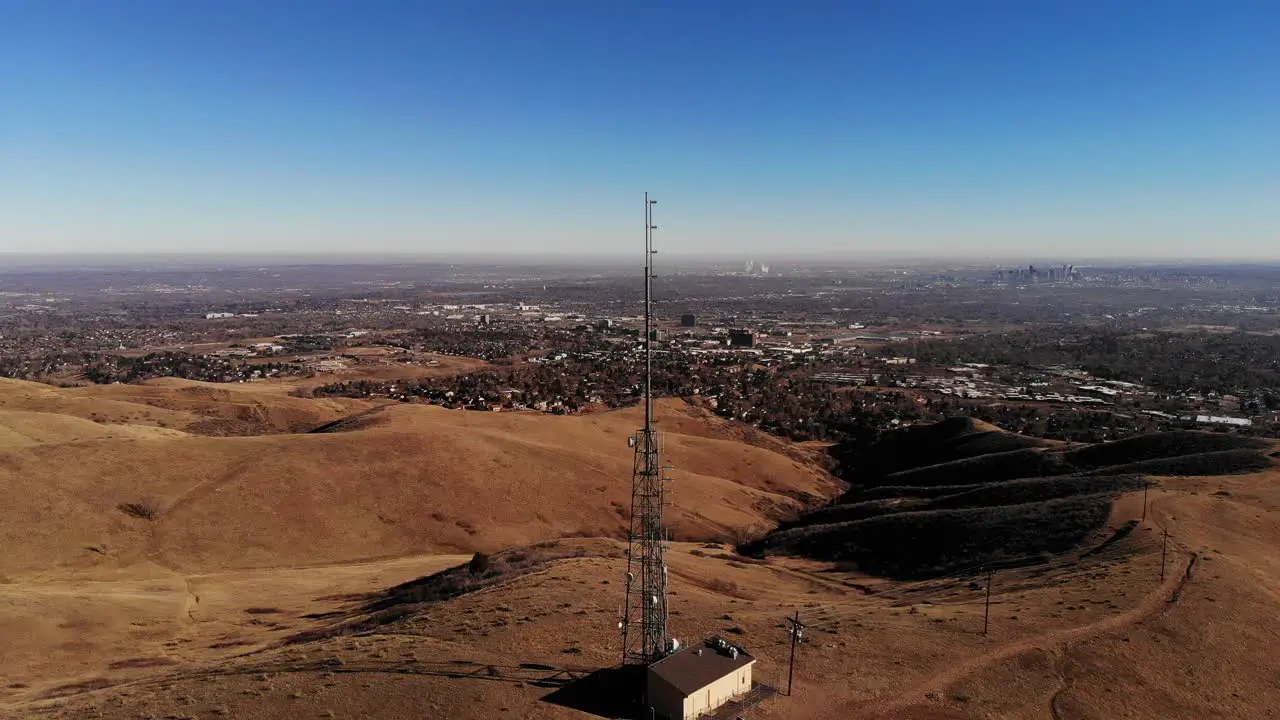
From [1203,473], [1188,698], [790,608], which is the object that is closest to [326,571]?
[790,608]

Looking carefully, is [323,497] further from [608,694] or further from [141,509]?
[608,694]

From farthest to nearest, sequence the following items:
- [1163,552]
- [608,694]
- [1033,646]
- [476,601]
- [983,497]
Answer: [983,497] < [1163,552] < [476,601] < [1033,646] < [608,694]

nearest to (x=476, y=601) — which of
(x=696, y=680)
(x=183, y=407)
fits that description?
(x=696, y=680)

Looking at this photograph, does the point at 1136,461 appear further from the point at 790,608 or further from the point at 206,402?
the point at 206,402

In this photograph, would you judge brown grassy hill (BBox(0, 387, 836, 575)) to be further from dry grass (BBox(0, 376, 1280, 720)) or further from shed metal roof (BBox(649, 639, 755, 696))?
shed metal roof (BBox(649, 639, 755, 696))

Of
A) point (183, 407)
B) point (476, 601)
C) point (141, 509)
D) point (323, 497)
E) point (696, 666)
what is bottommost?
point (323, 497)
